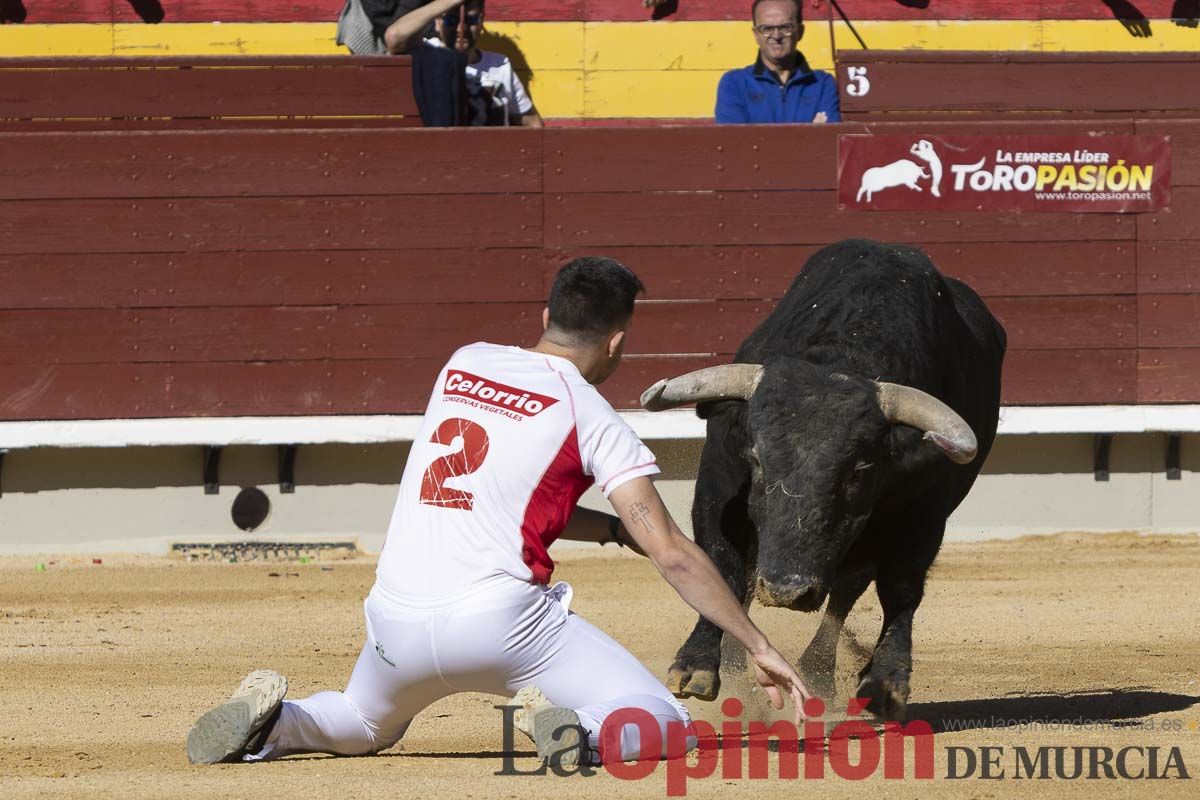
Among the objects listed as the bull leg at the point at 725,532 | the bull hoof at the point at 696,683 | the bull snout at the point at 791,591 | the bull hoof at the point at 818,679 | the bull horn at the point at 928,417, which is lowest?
the bull hoof at the point at 818,679

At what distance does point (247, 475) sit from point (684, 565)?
5.46m

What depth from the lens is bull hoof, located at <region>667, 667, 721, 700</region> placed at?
4863 millimetres

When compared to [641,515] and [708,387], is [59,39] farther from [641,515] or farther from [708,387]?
[641,515]

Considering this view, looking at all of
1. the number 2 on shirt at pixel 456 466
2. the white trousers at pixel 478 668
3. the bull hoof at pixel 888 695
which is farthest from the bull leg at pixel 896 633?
the number 2 on shirt at pixel 456 466

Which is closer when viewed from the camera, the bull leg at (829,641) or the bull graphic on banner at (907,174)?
the bull leg at (829,641)

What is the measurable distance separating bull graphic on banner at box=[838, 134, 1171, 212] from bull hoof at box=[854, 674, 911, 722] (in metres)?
4.72

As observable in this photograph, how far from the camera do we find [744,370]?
499 centimetres

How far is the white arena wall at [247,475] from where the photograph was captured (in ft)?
28.7

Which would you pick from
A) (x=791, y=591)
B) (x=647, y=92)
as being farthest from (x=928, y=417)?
(x=647, y=92)

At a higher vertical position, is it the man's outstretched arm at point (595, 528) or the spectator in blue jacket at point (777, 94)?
the spectator in blue jacket at point (777, 94)

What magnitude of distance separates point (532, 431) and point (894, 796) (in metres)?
1.05

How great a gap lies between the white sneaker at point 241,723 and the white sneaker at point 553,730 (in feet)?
1.77

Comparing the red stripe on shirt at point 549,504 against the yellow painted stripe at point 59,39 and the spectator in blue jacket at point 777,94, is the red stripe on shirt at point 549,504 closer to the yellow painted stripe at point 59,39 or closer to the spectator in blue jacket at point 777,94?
the spectator in blue jacket at point 777,94

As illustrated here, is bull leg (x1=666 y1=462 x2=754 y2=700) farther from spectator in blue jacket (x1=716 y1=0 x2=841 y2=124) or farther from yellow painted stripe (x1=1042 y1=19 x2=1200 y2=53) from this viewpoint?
yellow painted stripe (x1=1042 y1=19 x2=1200 y2=53)
